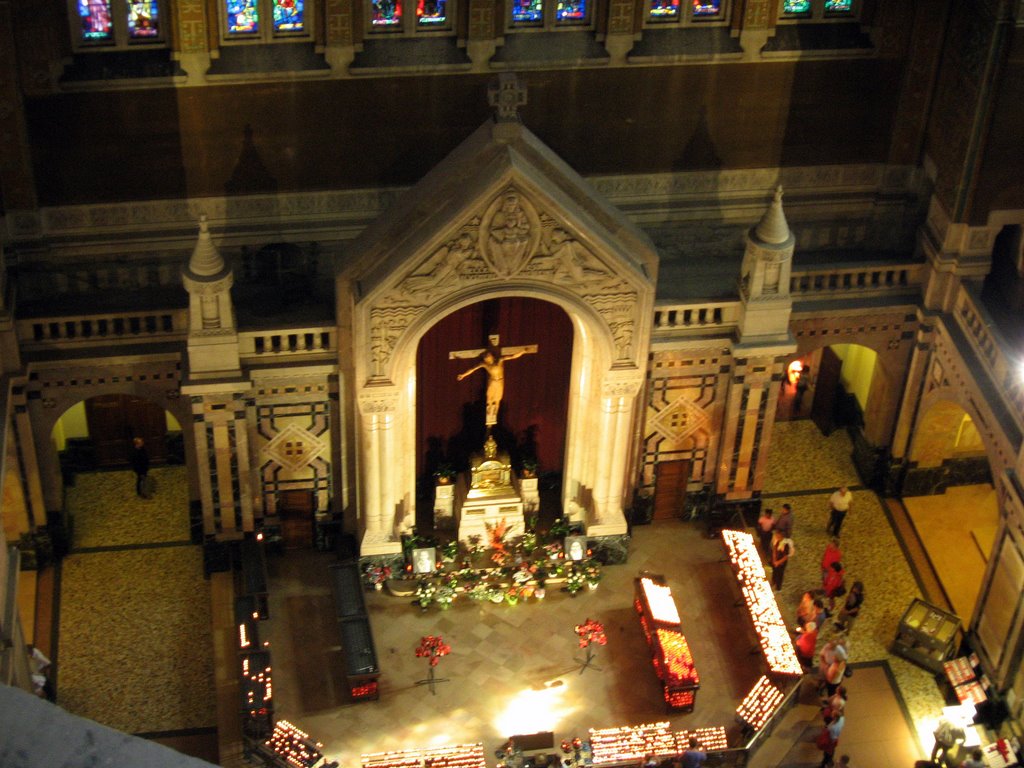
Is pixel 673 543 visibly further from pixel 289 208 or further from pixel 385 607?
pixel 289 208

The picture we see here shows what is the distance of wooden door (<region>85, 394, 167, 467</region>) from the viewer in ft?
106

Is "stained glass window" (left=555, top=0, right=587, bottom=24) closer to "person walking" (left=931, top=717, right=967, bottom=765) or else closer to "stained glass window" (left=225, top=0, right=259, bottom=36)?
"stained glass window" (left=225, top=0, right=259, bottom=36)

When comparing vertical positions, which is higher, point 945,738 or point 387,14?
point 387,14

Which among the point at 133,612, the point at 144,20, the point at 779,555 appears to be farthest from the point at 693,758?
the point at 144,20

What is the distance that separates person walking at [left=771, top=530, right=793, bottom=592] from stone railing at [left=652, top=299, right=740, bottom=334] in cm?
485

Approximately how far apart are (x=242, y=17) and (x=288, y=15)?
2.94 feet

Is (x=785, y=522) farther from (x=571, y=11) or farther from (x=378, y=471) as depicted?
(x=571, y=11)

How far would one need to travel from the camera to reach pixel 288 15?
2747 cm

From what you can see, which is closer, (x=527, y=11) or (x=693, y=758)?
(x=693, y=758)

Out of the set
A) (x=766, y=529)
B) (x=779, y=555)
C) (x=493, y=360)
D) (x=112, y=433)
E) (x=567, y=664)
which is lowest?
(x=567, y=664)

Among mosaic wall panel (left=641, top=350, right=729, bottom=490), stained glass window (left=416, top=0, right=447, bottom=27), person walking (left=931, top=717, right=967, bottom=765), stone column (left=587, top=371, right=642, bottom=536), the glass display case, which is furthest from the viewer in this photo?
mosaic wall panel (left=641, top=350, right=729, bottom=490)

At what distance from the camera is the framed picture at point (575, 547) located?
29984 millimetres

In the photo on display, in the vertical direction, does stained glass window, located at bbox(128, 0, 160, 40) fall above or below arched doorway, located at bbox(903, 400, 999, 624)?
above

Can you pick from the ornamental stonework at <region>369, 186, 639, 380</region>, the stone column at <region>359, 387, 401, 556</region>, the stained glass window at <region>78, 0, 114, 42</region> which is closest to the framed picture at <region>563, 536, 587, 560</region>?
the stone column at <region>359, 387, 401, 556</region>
